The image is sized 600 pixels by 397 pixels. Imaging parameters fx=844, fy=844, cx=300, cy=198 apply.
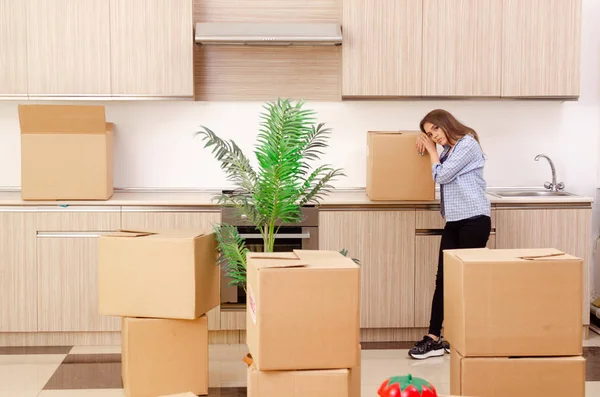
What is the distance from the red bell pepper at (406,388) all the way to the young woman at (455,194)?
2.10 m

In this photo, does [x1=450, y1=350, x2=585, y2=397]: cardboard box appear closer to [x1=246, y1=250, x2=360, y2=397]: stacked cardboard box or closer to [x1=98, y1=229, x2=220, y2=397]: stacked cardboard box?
[x1=246, y1=250, x2=360, y2=397]: stacked cardboard box

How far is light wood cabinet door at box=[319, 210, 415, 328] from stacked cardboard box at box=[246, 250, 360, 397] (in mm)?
1987

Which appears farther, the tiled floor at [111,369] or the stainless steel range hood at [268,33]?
the stainless steel range hood at [268,33]

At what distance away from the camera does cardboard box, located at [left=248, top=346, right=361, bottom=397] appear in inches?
102

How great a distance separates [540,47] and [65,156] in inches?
107

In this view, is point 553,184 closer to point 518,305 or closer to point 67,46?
point 518,305

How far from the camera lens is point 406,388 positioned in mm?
2217

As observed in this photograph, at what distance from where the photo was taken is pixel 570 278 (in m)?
2.67

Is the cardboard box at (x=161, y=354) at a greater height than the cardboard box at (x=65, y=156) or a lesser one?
lesser

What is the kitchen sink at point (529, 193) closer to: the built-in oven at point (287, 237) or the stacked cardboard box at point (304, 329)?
the built-in oven at point (287, 237)

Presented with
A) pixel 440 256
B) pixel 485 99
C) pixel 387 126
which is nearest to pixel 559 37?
pixel 485 99

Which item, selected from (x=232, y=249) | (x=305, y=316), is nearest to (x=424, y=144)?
(x=232, y=249)

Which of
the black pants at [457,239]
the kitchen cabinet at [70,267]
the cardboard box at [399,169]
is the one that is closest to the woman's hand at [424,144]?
the cardboard box at [399,169]

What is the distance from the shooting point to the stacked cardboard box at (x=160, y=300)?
338 cm
